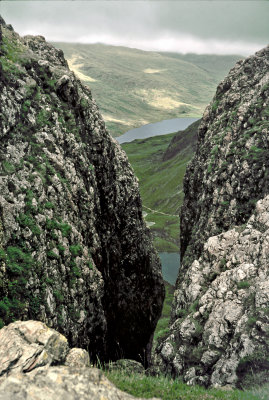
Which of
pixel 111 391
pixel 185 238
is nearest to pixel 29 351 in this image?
pixel 111 391

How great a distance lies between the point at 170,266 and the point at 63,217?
90779 millimetres

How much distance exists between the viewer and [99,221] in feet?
104

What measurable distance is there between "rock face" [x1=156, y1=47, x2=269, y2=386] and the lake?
65534 mm

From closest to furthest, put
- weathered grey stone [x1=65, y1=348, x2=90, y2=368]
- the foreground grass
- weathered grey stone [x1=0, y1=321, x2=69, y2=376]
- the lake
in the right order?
the foreground grass → weathered grey stone [x1=0, y1=321, x2=69, y2=376] → weathered grey stone [x1=65, y1=348, x2=90, y2=368] → the lake

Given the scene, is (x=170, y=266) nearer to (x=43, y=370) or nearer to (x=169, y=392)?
(x=169, y=392)

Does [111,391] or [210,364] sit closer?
[111,391]

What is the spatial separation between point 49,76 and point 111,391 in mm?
28785

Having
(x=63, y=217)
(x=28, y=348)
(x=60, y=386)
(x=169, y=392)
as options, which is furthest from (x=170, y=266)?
(x=60, y=386)

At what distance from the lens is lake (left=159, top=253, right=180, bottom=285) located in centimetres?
10029

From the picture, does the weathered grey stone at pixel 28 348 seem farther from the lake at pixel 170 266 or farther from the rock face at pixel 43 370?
the lake at pixel 170 266

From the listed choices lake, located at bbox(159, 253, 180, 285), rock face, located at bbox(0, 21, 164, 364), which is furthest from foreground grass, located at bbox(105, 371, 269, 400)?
lake, located at bbox(159, 253, 180, 285)

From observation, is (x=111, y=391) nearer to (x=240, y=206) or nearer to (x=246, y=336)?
(x=246, y=336)

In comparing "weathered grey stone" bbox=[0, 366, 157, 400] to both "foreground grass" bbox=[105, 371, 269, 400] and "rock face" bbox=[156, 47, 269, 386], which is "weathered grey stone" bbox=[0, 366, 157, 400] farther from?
"rock face" bbox=[156, 47, 269, 386]

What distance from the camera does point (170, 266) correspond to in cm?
10775
